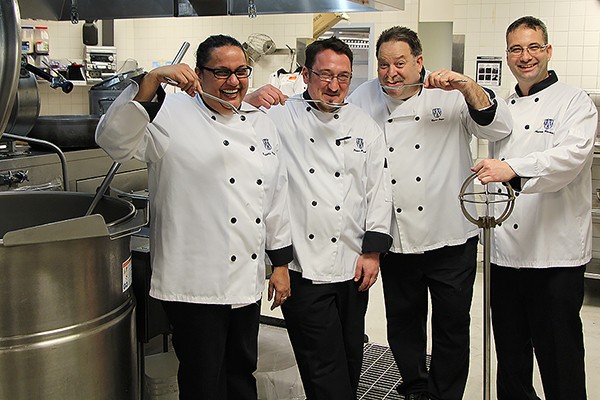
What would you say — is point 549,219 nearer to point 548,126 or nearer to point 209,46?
point 548,126

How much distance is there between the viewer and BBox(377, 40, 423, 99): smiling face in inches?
96.6

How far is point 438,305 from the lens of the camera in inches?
104

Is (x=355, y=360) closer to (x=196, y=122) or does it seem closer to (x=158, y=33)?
(x=196, y=122)

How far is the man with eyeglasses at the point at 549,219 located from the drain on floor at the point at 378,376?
0.71 meters

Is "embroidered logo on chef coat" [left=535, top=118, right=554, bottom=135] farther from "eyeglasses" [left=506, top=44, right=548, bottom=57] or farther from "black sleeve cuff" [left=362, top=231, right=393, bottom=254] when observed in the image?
"black sleeve cuff" [left=362, top=231, right=393, bottom=254]

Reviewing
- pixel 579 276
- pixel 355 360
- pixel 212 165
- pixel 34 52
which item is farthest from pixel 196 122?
pixel 34 52

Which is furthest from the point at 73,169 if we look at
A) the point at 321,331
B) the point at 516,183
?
the point at 516,183

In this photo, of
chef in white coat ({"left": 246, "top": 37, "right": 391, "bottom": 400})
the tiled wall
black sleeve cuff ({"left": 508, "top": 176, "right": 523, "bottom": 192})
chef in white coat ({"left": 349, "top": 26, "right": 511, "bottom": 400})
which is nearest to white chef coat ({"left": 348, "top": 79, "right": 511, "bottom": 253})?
chef in white coat ({"left": 349, "top": 26, "right": 511, "bottom": 400})

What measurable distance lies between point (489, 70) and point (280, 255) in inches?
135

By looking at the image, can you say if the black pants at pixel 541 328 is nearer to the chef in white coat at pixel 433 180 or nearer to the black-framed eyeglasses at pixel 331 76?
the chef in white coat at pixel 433 180

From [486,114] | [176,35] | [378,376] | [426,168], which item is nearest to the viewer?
[486,114]

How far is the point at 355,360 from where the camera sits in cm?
250

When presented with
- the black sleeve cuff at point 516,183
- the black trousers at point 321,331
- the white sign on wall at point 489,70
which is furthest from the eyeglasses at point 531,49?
the white sign on wall at point 489,70

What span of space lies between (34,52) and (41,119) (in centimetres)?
322
